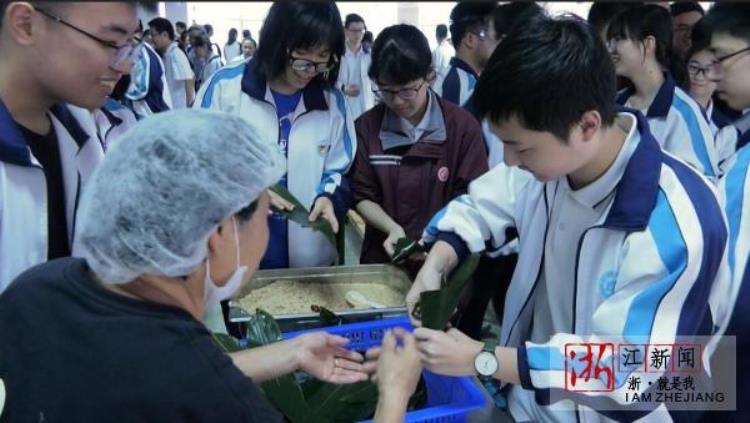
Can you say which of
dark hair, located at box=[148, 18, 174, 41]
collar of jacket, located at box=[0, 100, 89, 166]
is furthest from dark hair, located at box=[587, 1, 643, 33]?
dark hair, located at box=[148, 18, 174, 41]

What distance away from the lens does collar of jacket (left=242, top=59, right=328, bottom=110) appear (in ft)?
5.70

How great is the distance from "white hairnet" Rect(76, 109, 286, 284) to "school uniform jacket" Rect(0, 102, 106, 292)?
0.40 meters

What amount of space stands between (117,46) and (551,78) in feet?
2.65

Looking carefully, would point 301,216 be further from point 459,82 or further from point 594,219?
point 459,82

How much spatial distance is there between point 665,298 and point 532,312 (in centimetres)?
38

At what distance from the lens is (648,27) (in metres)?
1.96

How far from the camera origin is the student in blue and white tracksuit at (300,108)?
5.38ft

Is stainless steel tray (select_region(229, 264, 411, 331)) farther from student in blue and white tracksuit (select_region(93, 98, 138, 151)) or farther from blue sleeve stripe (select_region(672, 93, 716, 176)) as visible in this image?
blue sleeve stripe (select_region(672, 93, 716, 176))

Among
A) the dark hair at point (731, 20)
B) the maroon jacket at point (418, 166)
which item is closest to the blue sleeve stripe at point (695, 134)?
the dark hair at point (731, 20)

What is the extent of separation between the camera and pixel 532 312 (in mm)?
1288

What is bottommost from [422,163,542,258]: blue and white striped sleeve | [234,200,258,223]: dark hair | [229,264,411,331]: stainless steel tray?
[229,264,411,331]: stainless steel tray

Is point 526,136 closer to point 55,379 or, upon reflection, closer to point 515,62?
point 515,62

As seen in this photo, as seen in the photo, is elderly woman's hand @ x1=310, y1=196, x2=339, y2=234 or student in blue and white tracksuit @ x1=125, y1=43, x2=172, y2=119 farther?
student in blue and white tracksuit @ x1=125, y1=43, x2=172, y2=119

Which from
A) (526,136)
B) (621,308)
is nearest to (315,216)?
(526,136)
